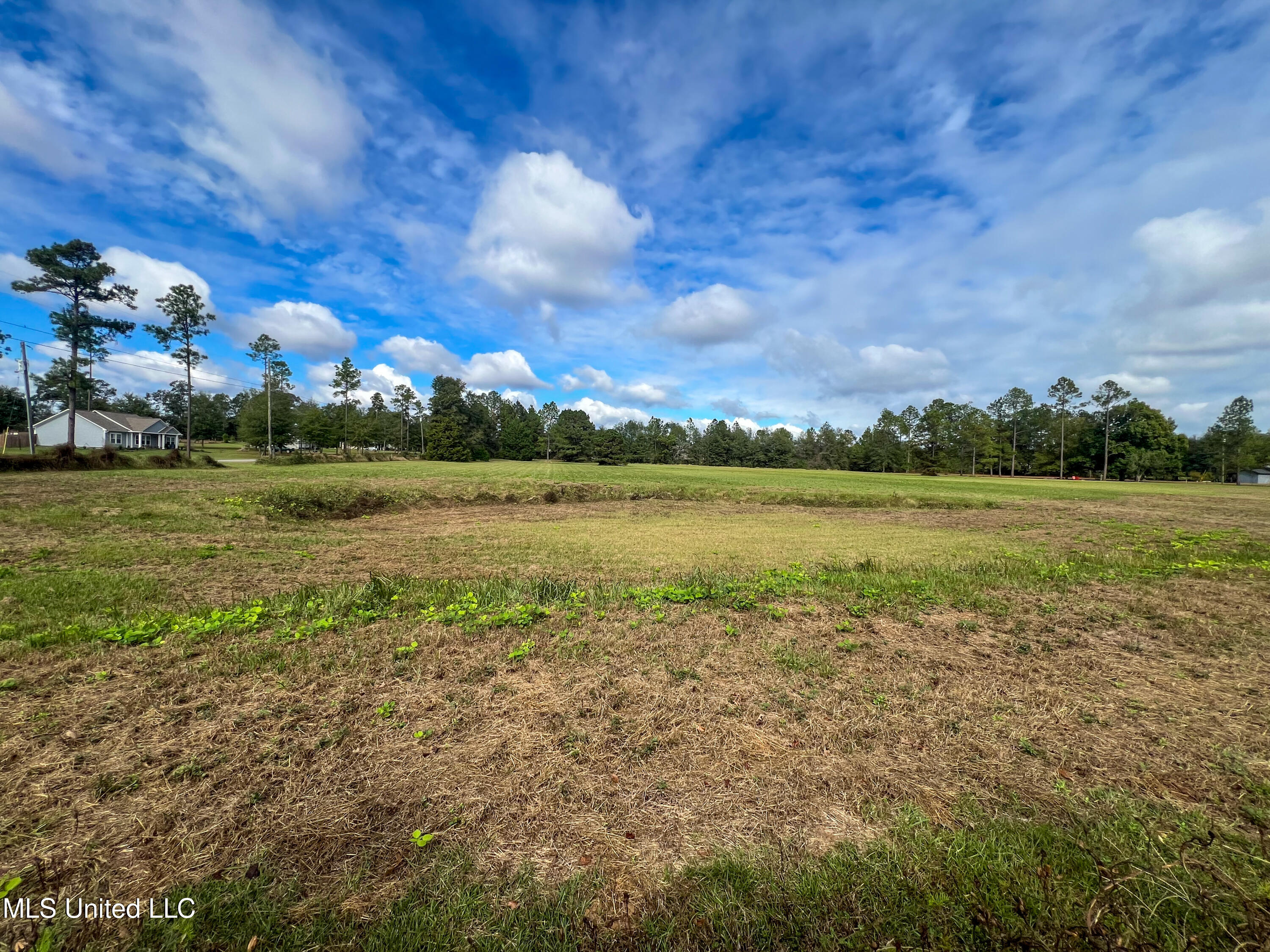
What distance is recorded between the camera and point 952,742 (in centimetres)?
398

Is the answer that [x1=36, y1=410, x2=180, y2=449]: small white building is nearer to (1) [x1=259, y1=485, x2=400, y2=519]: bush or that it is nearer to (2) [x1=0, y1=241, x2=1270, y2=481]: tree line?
(2) [x1=0, y1=241, x2=1270, y2=481]: tree line

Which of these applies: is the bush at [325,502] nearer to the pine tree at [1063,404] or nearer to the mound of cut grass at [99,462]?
the mound of cut grass at [99,462]

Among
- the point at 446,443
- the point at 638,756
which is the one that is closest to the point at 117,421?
the point at 446,443

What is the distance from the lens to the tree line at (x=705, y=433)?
74000mm

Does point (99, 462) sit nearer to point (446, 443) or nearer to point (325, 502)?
point (325, 502)

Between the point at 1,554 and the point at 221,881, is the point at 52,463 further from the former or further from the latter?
the point at 221,881

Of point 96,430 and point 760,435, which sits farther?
point 760,435

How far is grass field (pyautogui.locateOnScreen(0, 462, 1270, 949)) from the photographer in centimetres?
247

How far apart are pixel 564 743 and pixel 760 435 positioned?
13340 centimetres

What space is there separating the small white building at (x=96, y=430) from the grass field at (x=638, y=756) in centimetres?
8330

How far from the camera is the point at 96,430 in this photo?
2554 inches

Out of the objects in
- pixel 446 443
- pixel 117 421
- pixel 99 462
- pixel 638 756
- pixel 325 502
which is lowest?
pixel 638 756

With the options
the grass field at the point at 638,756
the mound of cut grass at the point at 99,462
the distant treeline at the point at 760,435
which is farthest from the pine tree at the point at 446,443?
the grass field at the point at 638,756

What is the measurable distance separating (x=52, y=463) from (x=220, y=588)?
31.2 meters
